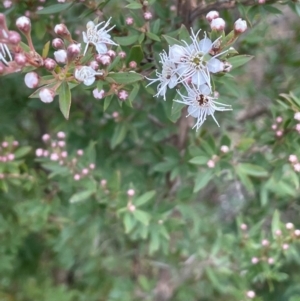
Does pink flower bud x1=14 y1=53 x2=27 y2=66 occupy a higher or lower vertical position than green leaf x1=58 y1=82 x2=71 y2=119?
higher

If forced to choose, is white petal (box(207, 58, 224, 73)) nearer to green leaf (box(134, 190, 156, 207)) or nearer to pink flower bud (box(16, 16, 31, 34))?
pink flower bud (box(16, 16, 31, 34))

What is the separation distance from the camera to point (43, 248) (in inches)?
90.1

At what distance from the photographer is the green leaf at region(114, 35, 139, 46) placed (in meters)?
1.12

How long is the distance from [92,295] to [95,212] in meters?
0.66

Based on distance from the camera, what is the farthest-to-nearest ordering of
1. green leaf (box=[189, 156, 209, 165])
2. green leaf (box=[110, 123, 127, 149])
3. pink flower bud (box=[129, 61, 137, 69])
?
green leaf (box=[110, 123, 127, 149]) → green leaf (box=[189, 156, 209, 165]) → pink flower bud (box=[129, 61, 137, 69])

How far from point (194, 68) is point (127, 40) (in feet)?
0.96

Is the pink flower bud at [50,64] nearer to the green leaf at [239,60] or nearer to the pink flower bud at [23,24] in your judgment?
the pink flower bud at [23,24]

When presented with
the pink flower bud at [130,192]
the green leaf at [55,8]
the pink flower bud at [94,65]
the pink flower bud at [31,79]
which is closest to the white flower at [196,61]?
the pink flower bud at [94,65]

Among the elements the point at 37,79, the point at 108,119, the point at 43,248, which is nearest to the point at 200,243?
the point at 108,119

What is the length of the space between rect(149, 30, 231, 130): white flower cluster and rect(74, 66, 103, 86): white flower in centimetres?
15

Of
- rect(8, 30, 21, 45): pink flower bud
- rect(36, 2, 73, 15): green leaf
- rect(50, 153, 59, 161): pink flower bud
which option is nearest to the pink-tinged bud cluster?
rect(50, 153, 59, 161): pink flower bud

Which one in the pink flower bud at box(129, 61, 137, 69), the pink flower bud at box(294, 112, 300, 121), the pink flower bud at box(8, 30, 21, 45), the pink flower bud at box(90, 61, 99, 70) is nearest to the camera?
the pink flower bud at box(8, 30, 21, 45)

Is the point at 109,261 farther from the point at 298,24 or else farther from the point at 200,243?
the point at 298,24

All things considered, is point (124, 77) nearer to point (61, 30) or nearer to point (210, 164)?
point (61, 30)
